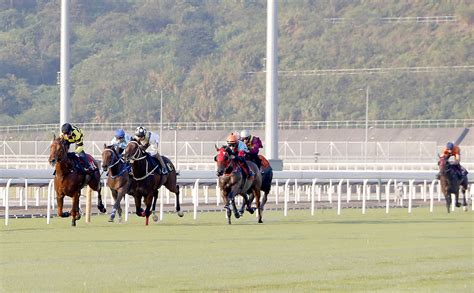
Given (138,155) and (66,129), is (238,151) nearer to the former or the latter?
(138,155)

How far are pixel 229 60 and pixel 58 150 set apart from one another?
9848 centimetres

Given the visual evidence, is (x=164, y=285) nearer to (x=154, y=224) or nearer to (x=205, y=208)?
(x=154, y=224)

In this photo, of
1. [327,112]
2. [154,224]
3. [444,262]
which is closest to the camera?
[444,262]

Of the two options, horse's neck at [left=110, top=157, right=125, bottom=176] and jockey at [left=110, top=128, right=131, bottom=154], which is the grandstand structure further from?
horse's neck at [left=110, top=157, right=125, bottom=176]

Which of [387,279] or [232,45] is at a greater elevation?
[232,45]

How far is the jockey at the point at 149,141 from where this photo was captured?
2540 centimetres

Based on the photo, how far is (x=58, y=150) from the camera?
941 inches

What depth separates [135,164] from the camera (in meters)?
25.2

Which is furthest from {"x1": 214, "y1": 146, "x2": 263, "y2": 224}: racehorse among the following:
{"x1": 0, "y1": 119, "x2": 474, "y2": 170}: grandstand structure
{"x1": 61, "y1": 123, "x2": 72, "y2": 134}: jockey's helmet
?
{"x1": 0, "y1": 119, "x2": 474, "y2": 170}: grandstand structure

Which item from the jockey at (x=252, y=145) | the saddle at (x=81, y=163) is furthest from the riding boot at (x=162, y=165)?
the jockey at (x=252, y=145)

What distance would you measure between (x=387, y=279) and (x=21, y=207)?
19.9 m

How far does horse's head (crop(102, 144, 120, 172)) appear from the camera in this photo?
24.4m

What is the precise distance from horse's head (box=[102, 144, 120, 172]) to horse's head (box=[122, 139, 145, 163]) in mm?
153

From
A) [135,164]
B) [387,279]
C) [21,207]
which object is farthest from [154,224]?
[387,279]
